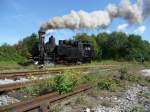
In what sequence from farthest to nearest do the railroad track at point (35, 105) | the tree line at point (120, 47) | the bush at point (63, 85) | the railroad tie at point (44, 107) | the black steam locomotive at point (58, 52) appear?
the tree line at point (120, 47), the black steam locomotive at point (58, 52), the bush at point (63, 85), the railroad tie at point (44, 107), the railroad track at point (35, 105)

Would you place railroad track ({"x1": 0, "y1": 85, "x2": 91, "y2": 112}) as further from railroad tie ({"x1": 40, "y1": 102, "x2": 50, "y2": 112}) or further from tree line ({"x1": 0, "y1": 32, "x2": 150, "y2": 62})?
tree line ({"x1": 0, "y1": 32, "x2": 150, "y2": 62})

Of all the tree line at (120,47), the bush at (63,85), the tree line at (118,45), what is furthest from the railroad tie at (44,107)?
the tree line at (118,45)

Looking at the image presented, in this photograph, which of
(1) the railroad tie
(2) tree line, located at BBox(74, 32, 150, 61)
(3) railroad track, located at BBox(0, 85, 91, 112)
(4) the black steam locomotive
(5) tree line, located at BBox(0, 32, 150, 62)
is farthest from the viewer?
(2) tree line, located at BBox(74, 32, 150, 61)

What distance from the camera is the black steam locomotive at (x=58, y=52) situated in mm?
34906

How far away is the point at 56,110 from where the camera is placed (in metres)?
7.99

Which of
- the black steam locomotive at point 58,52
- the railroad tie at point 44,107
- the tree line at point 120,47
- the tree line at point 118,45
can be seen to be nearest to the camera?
the railroad tie at point 44,107

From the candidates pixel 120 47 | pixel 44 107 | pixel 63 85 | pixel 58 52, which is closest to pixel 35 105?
pixel 44 107

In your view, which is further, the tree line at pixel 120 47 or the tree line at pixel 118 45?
the tree line at pixel 118 45

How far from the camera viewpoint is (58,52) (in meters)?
36.5

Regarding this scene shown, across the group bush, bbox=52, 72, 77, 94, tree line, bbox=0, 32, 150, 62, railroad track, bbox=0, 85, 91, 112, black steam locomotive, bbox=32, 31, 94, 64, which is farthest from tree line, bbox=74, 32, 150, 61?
railroad track, bbox=0, 85, 91, 112

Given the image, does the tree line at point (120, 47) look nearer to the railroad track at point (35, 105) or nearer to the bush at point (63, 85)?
the bush at point (63, 85)

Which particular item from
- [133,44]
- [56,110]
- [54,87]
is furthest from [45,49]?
[133,44]

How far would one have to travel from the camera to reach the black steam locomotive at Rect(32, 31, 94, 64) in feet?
115

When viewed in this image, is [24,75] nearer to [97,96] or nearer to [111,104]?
[97,96]
